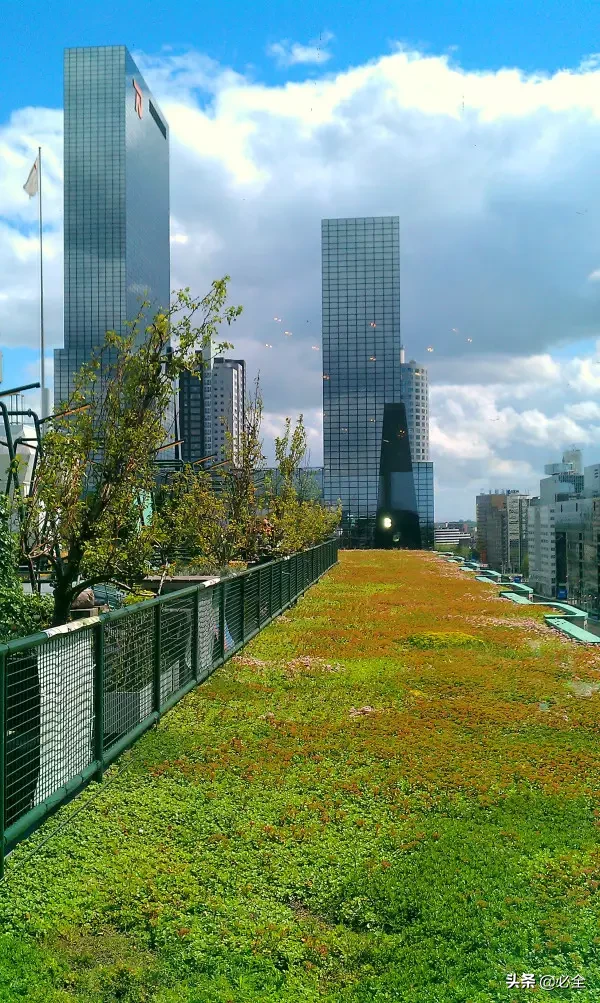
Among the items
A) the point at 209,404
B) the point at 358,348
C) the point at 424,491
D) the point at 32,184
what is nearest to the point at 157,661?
the point at 32,184

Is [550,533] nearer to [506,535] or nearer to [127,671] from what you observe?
[506,535]

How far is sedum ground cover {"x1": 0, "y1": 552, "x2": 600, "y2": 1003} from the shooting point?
12.9 ft

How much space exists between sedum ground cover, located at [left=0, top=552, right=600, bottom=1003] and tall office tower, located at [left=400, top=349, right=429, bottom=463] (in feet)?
452

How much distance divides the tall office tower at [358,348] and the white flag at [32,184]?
88.6 m

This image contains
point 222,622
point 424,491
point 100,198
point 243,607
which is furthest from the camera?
point 100,198

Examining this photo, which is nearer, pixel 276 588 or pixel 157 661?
pixel 157 661

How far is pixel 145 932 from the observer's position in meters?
4.31

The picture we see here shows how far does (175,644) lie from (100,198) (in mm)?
190733

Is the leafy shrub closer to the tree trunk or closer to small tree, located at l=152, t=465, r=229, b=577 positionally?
the tree trunk

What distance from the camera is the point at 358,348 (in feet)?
390

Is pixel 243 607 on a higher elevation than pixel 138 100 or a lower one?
lower

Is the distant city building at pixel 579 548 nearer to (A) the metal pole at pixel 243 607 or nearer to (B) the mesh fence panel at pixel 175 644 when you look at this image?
(A) the metal pole at pixel 243 607

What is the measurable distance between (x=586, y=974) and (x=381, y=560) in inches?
1407

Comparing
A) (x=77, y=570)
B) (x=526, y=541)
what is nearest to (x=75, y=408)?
(x=77, y=570)
